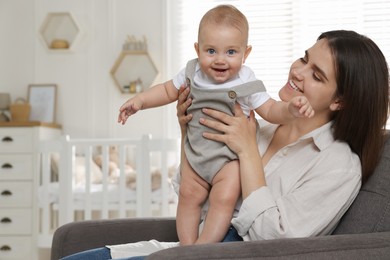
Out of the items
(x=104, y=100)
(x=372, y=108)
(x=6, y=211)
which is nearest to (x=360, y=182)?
(x=372, y=108)

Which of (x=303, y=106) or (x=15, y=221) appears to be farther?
(x=15, y=221)

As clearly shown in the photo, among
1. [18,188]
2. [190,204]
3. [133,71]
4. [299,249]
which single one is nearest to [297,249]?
[299,249]

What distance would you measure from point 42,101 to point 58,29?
2.03ft

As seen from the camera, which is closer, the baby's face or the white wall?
the baby's face

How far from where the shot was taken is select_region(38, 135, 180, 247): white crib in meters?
4.02

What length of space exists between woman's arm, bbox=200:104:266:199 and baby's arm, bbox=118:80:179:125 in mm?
228

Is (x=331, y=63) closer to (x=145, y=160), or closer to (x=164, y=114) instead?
(x=145, y=160)

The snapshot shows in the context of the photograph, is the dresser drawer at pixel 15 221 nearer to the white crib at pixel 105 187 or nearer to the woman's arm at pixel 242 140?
the white crib at pixel 105 187

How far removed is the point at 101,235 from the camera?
1.97m

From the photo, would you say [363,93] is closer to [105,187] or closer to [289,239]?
[289,239]

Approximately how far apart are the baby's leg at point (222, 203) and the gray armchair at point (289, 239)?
0.30m

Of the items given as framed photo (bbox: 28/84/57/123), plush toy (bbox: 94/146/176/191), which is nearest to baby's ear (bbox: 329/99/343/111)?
plush toy (bbox: 94/146/176/191)

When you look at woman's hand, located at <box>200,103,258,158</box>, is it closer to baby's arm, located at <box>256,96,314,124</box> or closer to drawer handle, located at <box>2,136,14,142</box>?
baby's arm, located at <box>256,96,314,124</box>

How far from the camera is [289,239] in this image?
56.4 inches
